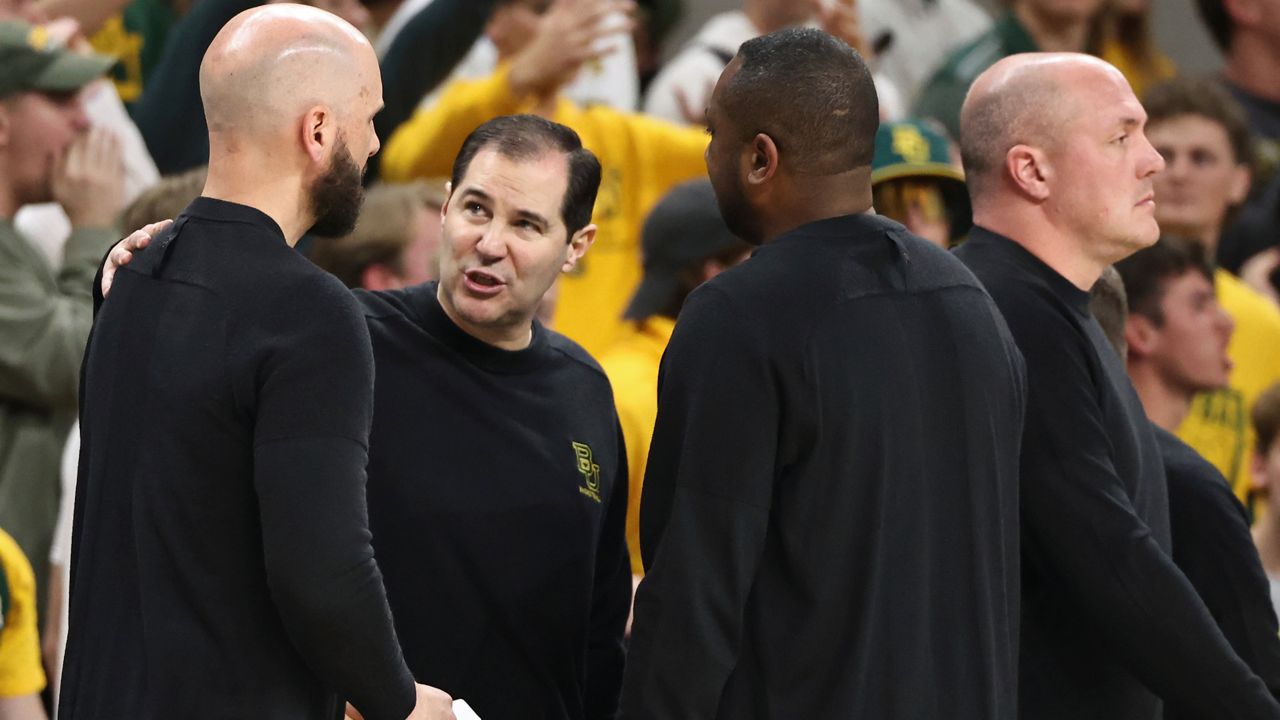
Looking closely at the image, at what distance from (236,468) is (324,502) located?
0.44 ft

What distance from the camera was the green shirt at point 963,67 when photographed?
236 inches

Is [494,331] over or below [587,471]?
over

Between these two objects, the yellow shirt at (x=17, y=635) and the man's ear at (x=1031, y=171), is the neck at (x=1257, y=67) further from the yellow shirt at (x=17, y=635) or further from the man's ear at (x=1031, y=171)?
the yellow shirt at (x=17, y=635)

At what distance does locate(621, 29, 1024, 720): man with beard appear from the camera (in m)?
2.74

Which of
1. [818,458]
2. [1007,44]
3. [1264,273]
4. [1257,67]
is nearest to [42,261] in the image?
[818,458]

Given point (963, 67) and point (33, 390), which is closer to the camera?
point (33, 390)

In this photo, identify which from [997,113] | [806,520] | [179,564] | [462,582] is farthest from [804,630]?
[997,113]

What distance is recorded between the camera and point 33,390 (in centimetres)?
449

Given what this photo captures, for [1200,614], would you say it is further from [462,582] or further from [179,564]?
[179,564]

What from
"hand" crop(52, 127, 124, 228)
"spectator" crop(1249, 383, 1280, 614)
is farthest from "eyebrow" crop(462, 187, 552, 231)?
"spectator" crop(1249, 383, 1280, 614)

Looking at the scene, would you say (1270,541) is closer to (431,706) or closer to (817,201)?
(817,201)

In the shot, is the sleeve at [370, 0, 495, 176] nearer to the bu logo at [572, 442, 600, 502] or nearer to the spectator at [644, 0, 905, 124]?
the spectator at [644, 0, 905, 124]

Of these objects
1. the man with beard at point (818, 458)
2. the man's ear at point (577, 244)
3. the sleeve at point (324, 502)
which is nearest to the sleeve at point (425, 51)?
the man's ear at point (577, 244)

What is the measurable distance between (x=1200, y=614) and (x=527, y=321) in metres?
1.16
